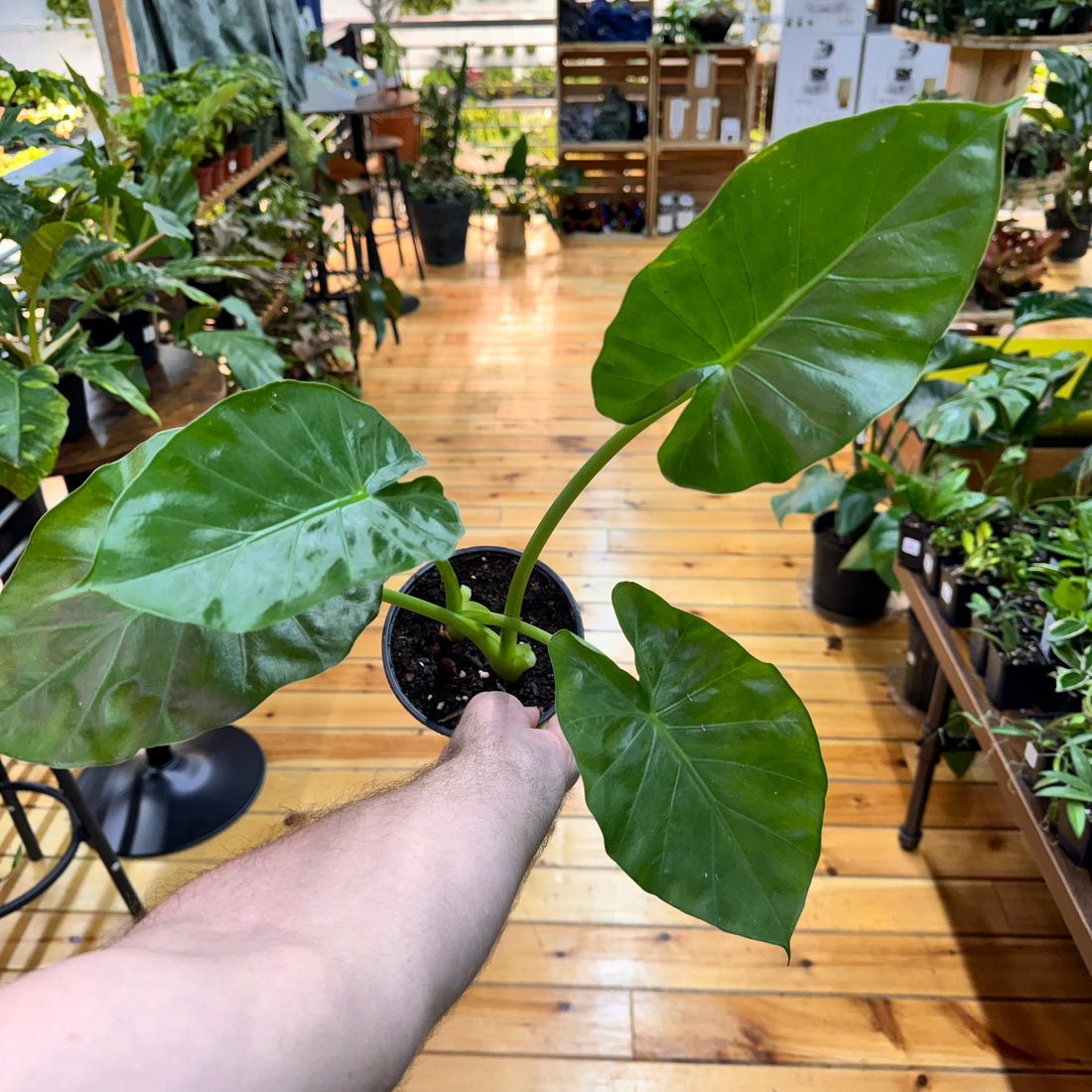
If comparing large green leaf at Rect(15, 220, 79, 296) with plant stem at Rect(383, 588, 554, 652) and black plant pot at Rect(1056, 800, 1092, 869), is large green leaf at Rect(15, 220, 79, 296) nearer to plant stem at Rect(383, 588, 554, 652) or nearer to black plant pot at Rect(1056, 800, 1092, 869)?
plant stem at Rect(383, 588, 554, 652)

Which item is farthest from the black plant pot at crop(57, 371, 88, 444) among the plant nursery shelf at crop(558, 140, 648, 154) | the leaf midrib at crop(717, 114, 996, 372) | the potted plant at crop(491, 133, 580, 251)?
the plant nursery shelf at crop(558, 140, 648, 154)

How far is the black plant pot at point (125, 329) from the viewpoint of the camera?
1.83 meters

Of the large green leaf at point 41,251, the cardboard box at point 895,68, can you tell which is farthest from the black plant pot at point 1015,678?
the cardboard box at point 895,68

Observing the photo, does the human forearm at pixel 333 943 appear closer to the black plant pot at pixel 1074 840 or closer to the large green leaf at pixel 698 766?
the large green leaf at pixel 698 766

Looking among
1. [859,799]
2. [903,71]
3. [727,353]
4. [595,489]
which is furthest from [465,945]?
[903,71]

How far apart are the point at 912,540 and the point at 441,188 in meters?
3.80

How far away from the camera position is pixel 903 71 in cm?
473

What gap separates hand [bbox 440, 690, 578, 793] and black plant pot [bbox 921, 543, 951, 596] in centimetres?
116

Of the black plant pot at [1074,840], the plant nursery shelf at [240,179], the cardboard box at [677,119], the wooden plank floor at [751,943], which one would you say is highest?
the plant nursery shelf at [240,179]

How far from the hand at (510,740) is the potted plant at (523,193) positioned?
15.3 ft

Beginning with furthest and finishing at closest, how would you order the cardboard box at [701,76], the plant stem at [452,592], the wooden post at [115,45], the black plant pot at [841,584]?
the cardboard box at [701,76] < the wooden post at [115,45] < the black plant pot at [841,584] < the plant stem at [452,592]

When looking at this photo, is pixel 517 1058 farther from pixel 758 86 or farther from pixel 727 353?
pixel 758 86

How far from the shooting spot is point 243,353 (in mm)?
1872

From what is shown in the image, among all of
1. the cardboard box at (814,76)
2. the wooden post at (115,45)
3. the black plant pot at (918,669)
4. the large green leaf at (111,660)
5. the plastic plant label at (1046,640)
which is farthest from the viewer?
the cardboard box at (814,76)
